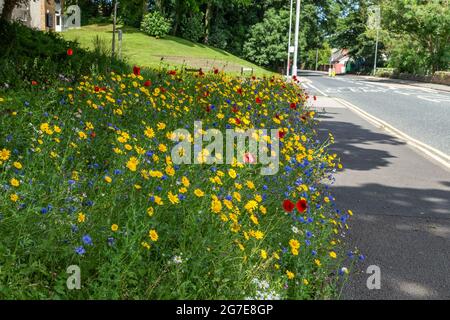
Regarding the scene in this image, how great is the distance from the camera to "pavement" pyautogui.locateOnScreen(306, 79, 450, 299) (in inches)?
142

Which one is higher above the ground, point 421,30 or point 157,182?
point 421,30

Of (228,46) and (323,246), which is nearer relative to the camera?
(323,246)

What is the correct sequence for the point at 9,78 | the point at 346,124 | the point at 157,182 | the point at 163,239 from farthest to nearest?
the point at 346,124
the point at 9,78
the point at 157,182
the point at 163,239

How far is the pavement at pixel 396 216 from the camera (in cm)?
361

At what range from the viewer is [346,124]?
13.0 metres

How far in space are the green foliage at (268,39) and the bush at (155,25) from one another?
1110cm

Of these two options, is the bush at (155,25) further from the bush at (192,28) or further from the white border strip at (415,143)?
the white border strip at (415,143)

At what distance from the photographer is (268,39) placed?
52719mm

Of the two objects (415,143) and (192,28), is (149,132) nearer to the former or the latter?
(415,143)

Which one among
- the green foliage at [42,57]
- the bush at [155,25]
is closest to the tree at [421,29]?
the bush at [155,25]

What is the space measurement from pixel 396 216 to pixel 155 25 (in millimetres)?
42987

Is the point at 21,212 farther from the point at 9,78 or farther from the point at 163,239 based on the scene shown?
the point at 9,78

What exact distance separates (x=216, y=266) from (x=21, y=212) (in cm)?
115
